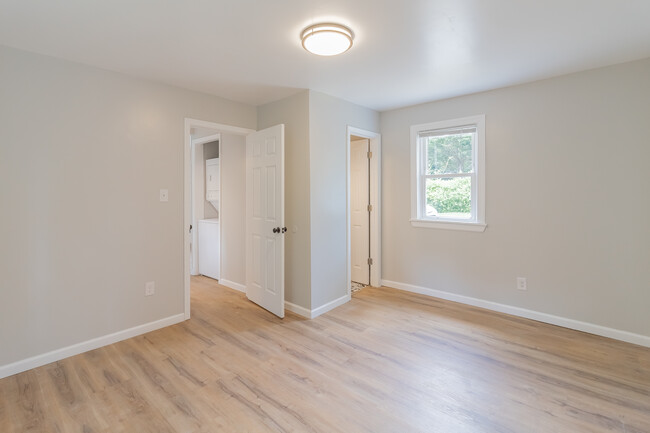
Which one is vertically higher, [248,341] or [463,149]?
[463,149]

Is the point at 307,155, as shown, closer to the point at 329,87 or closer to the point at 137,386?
the point at 329,87

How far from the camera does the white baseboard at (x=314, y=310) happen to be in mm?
3398

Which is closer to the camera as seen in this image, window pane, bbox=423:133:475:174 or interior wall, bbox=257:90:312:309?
interior wall, bbox=257:90:312:309

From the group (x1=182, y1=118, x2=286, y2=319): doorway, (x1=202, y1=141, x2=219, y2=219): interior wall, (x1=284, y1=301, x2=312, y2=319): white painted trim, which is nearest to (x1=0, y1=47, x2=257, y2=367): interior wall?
(x1=182, y1=118, x2=286, y2=319): doorway

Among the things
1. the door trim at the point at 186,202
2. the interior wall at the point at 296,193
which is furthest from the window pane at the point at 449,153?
the door trim at the point at 186,202

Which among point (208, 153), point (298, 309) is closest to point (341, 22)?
point (298, 309)

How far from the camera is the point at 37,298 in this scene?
8.07 feet

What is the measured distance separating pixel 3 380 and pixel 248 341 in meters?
1.74

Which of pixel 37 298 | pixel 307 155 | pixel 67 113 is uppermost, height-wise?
pixel 67 113

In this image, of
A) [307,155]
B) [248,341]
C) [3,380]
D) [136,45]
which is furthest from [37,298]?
[307,155]

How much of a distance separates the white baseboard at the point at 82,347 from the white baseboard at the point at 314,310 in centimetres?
116

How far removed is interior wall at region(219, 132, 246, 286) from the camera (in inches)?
167

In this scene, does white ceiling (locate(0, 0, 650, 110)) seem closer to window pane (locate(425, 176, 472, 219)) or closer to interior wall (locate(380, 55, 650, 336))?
interior wall (locate(380, 55, 650, 336))

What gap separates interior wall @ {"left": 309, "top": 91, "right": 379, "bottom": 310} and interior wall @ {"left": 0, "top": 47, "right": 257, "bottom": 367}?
1363mm
